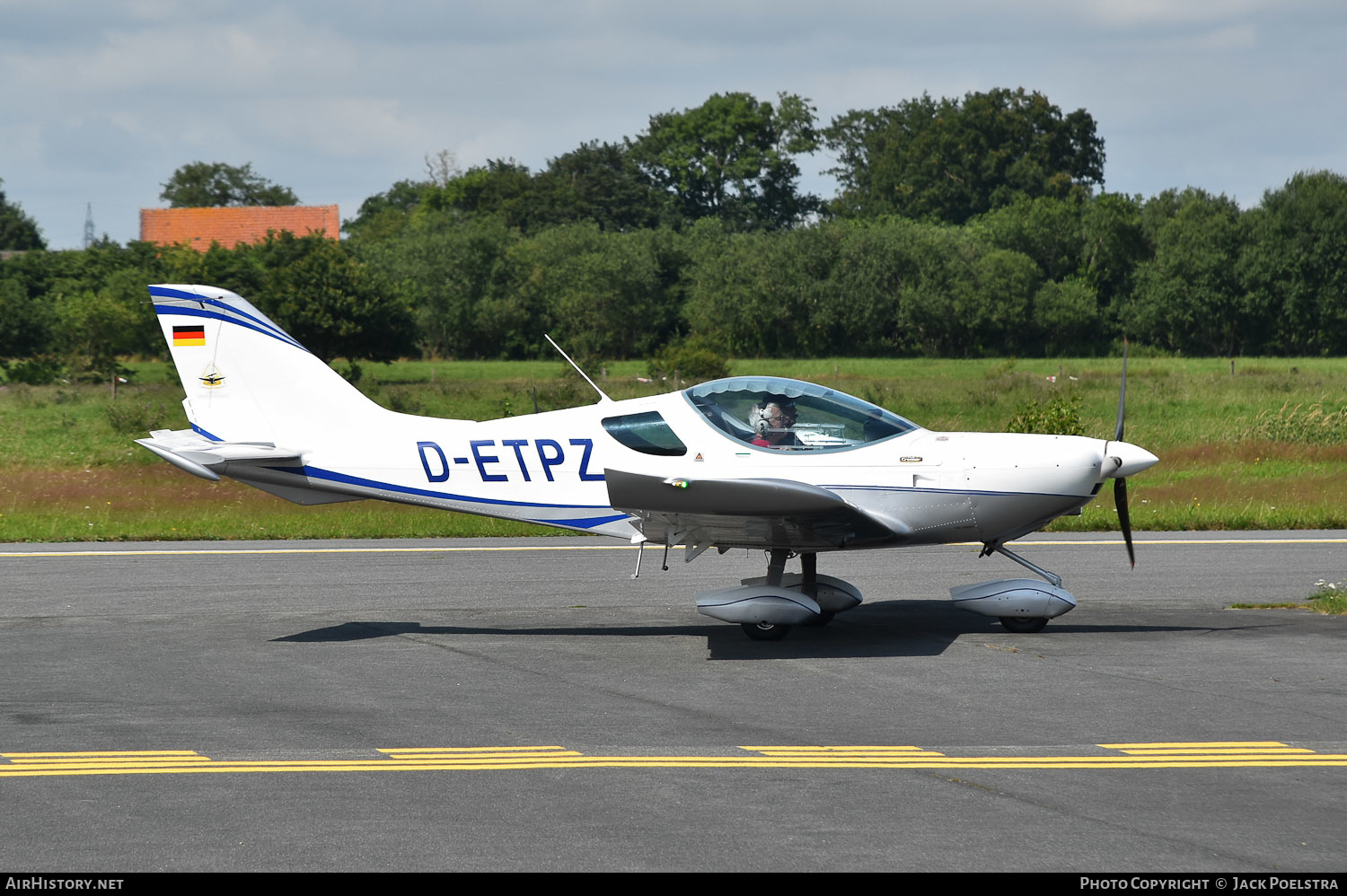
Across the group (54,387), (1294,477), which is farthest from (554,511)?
(54,387)

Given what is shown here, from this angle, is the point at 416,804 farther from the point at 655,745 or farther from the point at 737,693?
the point at 737,693

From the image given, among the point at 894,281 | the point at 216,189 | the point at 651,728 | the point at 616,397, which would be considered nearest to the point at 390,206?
the point at 216,189

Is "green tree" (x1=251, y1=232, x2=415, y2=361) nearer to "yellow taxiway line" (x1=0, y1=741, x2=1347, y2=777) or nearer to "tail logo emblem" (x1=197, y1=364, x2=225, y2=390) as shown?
"tail logo emblem" (x1=197, y1=364, x2=225, y2=390)

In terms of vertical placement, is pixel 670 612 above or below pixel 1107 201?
below

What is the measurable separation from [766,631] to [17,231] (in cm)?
10373

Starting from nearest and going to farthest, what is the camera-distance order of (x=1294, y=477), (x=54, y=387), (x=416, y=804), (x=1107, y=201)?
(x=416, y=804) < (x=1294, y=477) < (x=54, y=387) < (x=1107, y=201)

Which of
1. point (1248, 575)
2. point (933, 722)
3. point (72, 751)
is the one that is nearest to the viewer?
point (72, 751)

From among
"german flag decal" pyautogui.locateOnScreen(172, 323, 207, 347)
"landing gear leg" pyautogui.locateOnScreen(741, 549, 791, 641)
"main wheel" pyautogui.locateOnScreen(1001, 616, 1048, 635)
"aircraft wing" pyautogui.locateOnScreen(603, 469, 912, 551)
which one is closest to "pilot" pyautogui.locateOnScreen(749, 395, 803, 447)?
"aircraft wing" pyautogui.locateOnScreen(603, 469, 912, 551)

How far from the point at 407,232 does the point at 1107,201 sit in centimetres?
4227

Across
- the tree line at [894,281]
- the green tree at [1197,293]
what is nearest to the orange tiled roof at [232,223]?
the tree line at [894,281]

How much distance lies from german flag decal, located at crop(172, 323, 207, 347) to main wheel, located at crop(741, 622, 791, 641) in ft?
17.7

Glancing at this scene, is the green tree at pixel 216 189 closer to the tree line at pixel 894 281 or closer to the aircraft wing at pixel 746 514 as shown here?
the tree line at pixel 894 281

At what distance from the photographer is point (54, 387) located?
35500 mm

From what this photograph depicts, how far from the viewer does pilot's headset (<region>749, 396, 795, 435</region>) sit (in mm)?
9914
